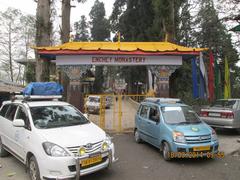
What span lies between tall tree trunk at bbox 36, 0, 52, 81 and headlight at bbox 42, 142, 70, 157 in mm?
7986

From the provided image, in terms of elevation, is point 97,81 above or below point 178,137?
above

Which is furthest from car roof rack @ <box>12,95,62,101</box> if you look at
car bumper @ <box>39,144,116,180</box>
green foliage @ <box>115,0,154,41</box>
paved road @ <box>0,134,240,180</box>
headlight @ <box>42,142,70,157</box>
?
green foliage @ <box>115,0,154,41</box>

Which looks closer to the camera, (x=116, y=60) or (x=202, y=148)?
(x=202, y=148)

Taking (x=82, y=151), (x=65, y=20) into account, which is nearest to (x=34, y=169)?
(x=82, y=151)

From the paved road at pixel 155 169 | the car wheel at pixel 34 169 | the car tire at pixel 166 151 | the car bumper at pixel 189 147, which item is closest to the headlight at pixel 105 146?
the paved road at pixel 155 169

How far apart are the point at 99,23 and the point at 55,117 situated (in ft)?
178

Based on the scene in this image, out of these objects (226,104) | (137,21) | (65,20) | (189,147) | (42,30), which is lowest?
(189,147)

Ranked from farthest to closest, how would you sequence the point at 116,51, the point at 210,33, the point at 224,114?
the point at 210,33 < the point at 116,51 < the point at 224,114

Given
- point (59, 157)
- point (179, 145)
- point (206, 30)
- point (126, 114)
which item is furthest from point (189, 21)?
point (59, 157)

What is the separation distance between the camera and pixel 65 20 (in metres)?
18.1

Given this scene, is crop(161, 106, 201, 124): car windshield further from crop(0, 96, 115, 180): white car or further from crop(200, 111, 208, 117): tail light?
crop(200, 111, 208, 117): tail light

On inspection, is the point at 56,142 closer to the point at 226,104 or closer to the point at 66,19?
the point at 226,104

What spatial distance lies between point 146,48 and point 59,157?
888 centimetres

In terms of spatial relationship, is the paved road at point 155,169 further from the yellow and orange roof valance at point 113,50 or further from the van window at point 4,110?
the yellow and orange roof valance at point 113,50
